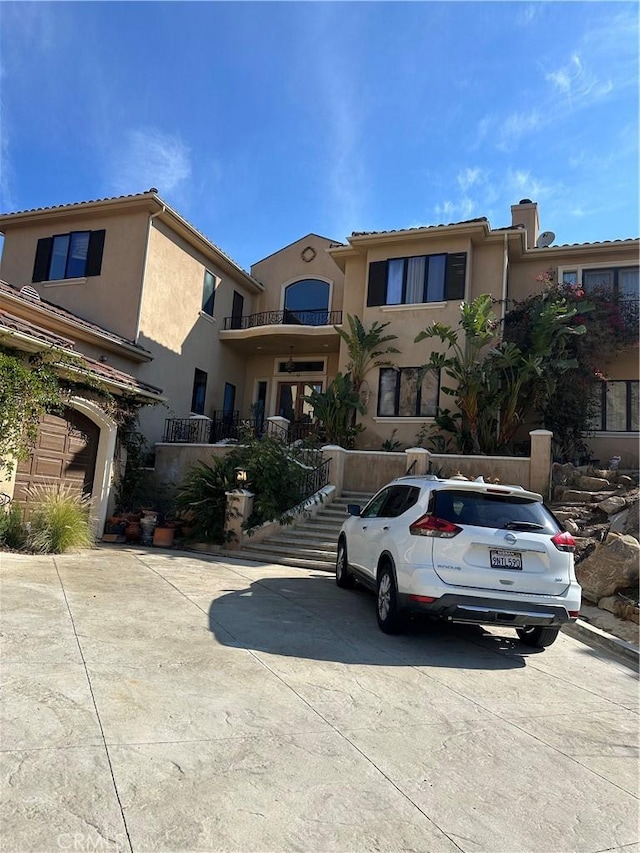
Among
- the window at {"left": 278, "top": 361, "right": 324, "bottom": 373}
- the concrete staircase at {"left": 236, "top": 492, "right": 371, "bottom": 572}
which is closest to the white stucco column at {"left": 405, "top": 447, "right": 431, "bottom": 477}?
the concrete staircase at {"left": 236, "top": 492, "right": 371, "bottom": 572}

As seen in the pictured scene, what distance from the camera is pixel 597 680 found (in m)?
5.31

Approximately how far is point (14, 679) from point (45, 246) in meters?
17.8

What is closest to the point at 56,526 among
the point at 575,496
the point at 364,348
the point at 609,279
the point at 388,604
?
the point at 388,604

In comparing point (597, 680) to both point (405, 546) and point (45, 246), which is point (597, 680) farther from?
point (45, 246)

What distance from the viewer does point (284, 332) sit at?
63.4ft

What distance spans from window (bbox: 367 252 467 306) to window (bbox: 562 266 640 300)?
11.9 feet

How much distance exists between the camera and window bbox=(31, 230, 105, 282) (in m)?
17.5

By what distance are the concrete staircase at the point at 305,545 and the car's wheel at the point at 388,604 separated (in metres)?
4.23

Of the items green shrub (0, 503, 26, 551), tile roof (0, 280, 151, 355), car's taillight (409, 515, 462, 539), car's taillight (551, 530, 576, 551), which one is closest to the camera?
car's taillight (409, 515, 462, 539)

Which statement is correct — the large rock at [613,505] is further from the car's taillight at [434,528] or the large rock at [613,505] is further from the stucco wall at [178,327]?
the stucco wall at [178,327]

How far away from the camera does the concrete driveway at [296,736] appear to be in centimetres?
256

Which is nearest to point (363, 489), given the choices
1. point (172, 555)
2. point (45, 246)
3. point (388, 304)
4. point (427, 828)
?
point (172, 555)

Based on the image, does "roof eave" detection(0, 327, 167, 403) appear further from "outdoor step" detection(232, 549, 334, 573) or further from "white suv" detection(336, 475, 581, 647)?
"white suv" detection(336, 475, 581, 647)

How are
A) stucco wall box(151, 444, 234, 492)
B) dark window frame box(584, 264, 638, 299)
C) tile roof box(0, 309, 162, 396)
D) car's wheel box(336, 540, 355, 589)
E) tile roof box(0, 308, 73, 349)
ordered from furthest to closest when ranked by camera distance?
1. dark window frame box(584, 264, 638, 299)
2. stucco wall box(151, 444, 234, 492)
3. tile roof box(0, 309, 162, 396)
4. tile roof box(0, 308, 73, 349)
5. car's wheel box(336, 540, 355, 589)
